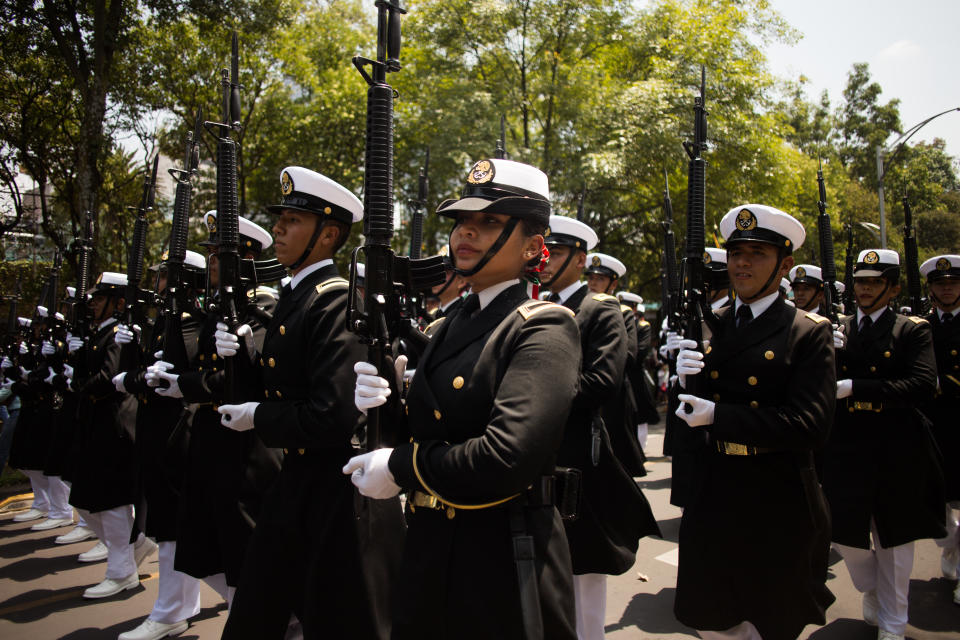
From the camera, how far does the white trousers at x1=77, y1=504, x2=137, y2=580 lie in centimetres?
534

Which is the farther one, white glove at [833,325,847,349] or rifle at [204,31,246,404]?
white glove at [833,325,847,349]

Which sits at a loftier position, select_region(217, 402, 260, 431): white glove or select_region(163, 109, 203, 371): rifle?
select_region(163, 109, 203, 371): rifle

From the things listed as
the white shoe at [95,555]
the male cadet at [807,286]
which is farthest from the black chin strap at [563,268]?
the white shoe at [95,555]

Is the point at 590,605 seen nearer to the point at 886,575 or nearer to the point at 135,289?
the point at 886,575

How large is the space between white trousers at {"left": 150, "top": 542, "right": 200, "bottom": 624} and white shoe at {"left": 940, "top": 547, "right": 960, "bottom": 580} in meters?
5.94

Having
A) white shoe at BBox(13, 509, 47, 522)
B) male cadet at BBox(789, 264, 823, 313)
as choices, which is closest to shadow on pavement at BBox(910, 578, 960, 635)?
male cadet at BBox(789, 264, 823, 313)

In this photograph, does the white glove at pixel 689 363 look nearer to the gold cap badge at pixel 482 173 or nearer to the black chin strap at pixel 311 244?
the gold cap badge at pixel 482 173

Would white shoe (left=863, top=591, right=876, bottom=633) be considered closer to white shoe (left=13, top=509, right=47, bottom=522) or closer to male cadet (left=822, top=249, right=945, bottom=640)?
male cadet (left=822, top=249, right=945, bottom=640)

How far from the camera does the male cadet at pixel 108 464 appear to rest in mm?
5363

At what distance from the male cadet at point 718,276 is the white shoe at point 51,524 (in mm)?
7437

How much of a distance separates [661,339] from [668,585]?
187 inches

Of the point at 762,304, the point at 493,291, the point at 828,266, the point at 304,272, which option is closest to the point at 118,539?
the point at 304,272

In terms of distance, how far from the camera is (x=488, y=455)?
1769 mm

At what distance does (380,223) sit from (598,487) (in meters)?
2.17
